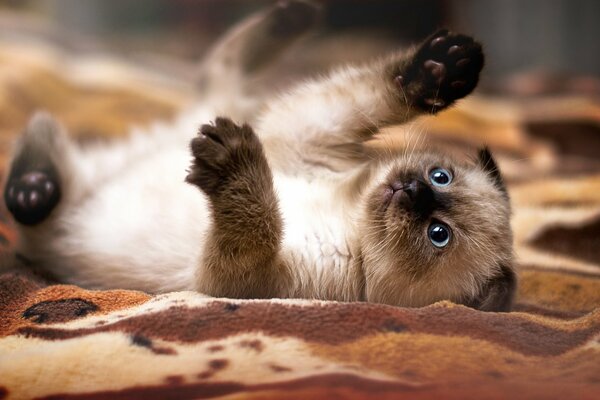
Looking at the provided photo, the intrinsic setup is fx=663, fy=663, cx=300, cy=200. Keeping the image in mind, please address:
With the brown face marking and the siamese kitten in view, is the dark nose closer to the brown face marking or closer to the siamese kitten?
A: the siamese kitten

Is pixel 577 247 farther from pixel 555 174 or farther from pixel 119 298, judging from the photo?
pixel 119 298

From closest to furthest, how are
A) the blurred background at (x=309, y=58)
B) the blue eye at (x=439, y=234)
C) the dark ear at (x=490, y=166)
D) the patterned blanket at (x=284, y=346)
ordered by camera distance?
the patterned blanket at (x=284, y=346) < the blue eye at (x=439, y=234) < the dark ear at (x=490, y=166) < the blurred background at (x=309, y=58)

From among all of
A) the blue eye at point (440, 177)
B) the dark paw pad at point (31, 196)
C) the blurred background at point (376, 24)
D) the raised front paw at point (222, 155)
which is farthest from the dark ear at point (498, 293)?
the blurred background at point (376, 24)

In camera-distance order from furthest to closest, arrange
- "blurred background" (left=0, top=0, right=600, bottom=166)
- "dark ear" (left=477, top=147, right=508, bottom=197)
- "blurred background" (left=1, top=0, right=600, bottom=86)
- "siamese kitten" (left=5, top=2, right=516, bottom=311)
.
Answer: "blurred background" (left=1, top=0, right=600, bottom=86) < "blurred background" (left=0, top=0, right=600, bottom=166) < "dark ear" (left=477, top=147, right=508, bottom=197) < "siamese kitten" (left=5, top=2, right=516, bottom=311)

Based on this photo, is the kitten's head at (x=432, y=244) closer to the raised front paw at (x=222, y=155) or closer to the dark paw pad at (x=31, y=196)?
the raised front paw at (x=222, y=155)

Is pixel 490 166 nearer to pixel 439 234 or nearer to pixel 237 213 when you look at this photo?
pixel 439 234

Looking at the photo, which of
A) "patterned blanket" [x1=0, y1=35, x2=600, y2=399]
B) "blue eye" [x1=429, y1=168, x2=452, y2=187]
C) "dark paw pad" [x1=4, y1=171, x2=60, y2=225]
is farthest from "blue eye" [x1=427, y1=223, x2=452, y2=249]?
"dark paw pad" [x1=4, y1=171, x2=60, y2=225]
